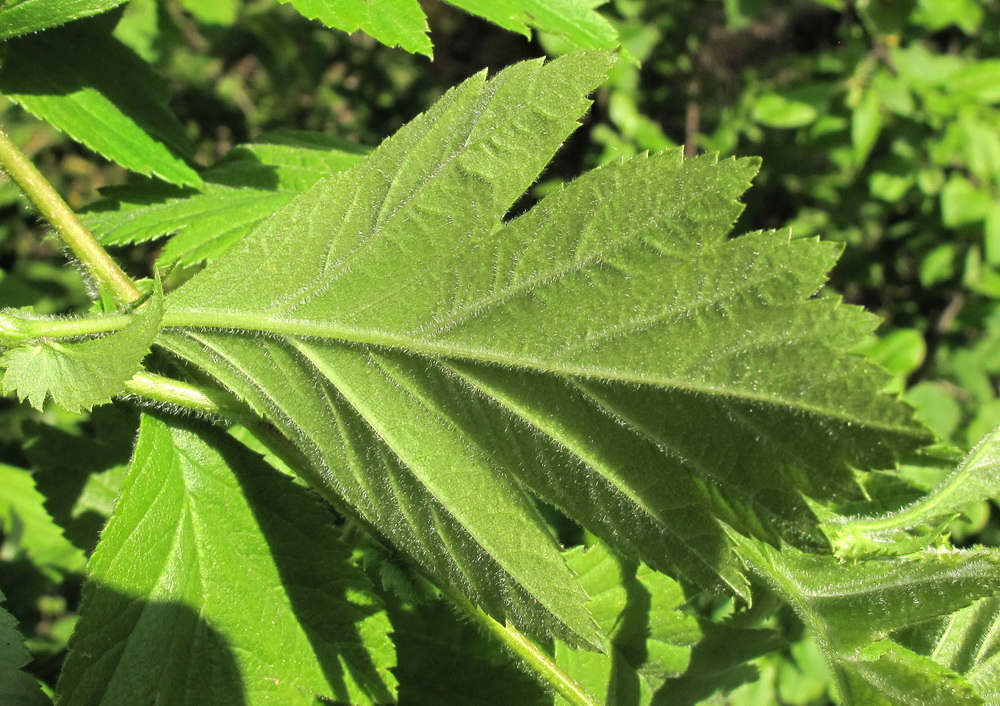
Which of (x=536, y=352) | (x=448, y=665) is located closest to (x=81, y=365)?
(x=536, y=352)

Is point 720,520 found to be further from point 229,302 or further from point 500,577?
point 229,302

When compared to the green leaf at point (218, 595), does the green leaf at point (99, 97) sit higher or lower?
higher

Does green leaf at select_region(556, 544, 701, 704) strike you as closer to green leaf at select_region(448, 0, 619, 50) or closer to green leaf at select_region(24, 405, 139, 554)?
green leaf at select_region(448, 0, 619, 50)

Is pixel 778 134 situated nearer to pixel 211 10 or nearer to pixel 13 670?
pixel 211 10

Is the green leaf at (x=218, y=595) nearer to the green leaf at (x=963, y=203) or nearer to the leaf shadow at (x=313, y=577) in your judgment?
the leaf shadow at (x=313, y=577)

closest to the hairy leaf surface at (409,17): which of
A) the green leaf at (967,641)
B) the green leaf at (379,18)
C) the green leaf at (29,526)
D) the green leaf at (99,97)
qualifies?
the green leaf at (379,18)

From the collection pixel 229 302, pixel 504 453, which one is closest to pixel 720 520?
pixel 504 453

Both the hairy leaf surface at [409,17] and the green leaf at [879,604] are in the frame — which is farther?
the hairy leaf surface at [409,17]
